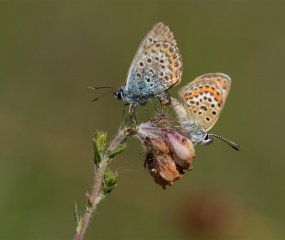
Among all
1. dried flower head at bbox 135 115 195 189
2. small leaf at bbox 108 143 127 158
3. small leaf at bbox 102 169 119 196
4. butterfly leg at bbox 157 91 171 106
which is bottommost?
dried flower head at bbox 135 115 195 189

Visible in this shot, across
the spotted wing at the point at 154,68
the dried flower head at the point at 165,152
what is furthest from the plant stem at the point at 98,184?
the spotted wing at the point at 154,68

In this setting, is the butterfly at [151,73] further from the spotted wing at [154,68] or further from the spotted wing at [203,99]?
the spotted wing at [203,99]

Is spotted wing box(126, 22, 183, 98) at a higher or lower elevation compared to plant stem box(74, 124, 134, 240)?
higher

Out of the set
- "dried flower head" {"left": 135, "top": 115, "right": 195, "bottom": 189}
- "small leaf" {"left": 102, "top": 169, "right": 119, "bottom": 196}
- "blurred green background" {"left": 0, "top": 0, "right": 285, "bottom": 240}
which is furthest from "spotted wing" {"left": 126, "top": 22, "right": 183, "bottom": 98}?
"blurred green background" {"left": 0, "top": 0, "right": 285, "bottom": 240}

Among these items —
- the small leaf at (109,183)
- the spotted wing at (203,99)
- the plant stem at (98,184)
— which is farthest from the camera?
the spotted wing at (203,99)

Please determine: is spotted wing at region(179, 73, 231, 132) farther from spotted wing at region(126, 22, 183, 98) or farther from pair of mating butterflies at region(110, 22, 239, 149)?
spotted wing at region(126, 22, 183, 98)

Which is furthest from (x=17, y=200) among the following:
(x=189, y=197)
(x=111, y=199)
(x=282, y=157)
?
(x=282, y=157)
